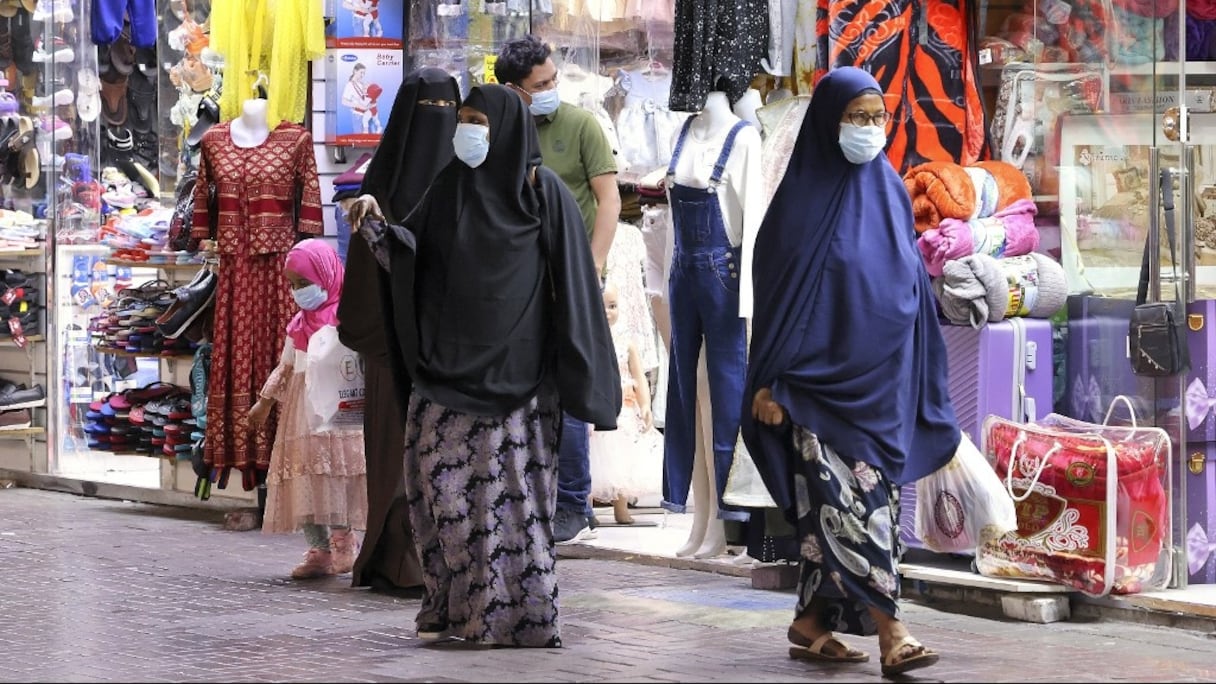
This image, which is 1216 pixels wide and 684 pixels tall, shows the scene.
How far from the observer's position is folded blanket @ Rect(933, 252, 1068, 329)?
8094mm

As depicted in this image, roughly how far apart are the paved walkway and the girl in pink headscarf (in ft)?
0.79

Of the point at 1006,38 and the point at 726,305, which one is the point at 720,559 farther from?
the point at 1006,38

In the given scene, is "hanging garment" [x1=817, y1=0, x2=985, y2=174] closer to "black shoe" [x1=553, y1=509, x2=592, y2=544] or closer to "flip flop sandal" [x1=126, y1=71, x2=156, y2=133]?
"black shoe" [x1=553, y1=509, x2=592, y2=544]

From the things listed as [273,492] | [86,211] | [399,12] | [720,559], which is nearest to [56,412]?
[86,211]

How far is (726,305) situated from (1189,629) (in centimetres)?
219

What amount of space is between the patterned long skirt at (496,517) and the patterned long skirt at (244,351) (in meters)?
3.99

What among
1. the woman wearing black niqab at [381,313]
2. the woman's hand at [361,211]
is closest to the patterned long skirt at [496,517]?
the woman wearing black niqab at [381,313]

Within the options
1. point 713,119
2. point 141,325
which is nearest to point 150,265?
point 141,325

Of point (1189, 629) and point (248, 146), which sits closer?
point (1189, 629)

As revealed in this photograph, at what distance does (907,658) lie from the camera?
6434mm

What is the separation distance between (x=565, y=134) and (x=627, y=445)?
5.73 ft

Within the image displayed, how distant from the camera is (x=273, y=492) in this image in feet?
29.5

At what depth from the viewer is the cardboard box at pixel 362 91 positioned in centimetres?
1106

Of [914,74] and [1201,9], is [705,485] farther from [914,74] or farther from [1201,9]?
[1201,9]
